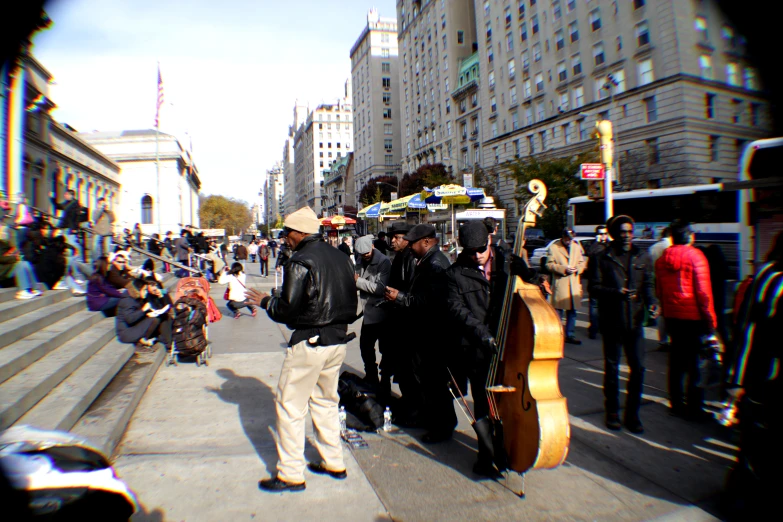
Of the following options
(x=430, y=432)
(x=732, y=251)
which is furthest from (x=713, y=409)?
(x=732, y=251)

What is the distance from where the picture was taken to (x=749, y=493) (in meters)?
2.79

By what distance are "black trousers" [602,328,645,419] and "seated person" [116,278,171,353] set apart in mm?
5908

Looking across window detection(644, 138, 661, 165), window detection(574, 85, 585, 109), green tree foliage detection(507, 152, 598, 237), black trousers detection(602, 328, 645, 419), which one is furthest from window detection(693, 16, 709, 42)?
black trousers detection(602, 328, 645, 419)

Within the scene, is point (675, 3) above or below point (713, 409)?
above

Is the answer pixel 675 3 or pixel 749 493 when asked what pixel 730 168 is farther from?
pixel 749 493

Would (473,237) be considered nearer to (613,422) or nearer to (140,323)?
(613,422)

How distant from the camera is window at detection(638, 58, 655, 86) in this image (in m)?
33.2

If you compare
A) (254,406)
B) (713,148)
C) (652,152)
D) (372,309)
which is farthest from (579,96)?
(254,406)

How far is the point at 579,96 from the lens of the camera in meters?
40.0

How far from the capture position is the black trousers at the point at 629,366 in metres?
4.21

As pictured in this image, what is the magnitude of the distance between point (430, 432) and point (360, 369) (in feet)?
8.01

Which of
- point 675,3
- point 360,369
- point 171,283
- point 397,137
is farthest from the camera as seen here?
point 397,137

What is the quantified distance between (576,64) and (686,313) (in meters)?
41.6

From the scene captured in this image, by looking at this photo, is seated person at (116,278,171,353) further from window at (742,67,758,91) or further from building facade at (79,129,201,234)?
building facade at (79,129,201,234)
